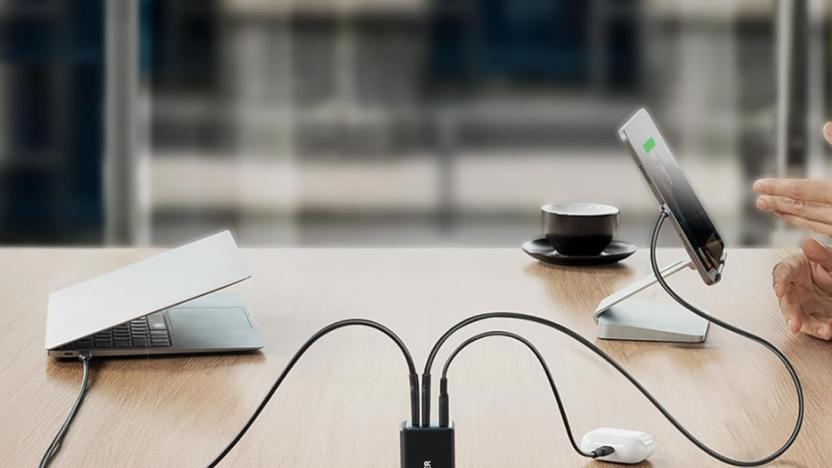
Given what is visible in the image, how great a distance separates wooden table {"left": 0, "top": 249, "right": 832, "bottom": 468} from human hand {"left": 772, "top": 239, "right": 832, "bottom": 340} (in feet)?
0.10

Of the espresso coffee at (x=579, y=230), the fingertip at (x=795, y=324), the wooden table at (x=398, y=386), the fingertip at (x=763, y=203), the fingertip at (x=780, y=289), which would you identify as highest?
the fingertip at (x=763, y=203)

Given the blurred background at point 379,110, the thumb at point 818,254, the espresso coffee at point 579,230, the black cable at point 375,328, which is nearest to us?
the black cable at point 375,328

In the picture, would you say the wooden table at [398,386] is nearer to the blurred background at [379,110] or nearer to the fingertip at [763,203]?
the fingertip at [763,203]

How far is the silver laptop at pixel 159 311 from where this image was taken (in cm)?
135

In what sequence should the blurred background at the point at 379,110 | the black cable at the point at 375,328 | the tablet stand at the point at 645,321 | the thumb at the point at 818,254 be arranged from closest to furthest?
the black cable at the point at 375,328 < the tablet stand at the point at 645,321 < the thumb at the point at 818,254 < the blurred background at the point at 379,110

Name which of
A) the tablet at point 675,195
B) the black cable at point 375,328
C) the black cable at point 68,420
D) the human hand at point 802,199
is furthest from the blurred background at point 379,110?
the black cable at point 375,328

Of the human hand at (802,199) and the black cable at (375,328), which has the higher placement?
the human hand at (802,199)

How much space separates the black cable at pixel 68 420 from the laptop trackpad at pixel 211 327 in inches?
4.4

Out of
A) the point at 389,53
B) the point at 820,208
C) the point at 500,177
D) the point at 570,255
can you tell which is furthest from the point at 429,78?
the point at 820,208

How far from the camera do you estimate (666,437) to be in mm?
1128

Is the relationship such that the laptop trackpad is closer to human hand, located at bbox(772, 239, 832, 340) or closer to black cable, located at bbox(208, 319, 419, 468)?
black cable, located at bbox(208, 319, 419, 468)

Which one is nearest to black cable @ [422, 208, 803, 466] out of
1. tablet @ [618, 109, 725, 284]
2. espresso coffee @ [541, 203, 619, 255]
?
tablet @ [618, 109, 725, 284]

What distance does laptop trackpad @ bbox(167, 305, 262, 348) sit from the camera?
1422 mm

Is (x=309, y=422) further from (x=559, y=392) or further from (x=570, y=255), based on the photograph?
(x=570, y=255)
